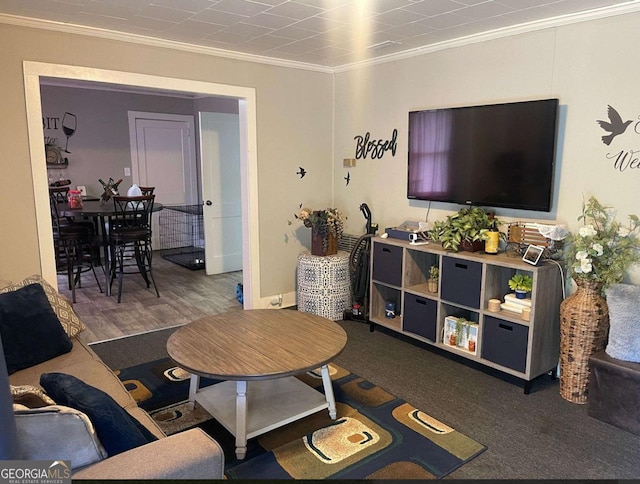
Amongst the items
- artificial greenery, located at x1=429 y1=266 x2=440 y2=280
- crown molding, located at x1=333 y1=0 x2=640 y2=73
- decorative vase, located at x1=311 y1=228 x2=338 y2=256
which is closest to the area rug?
artificial greenery, located at x1=429 y1=266 x2=440 y2=280

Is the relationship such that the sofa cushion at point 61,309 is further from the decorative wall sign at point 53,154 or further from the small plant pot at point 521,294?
the decorative wall sign at point 53,154

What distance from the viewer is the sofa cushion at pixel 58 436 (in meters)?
1.21

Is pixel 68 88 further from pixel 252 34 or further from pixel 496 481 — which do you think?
pixel 496 481

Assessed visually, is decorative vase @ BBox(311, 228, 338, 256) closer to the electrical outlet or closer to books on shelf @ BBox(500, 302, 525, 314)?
the electrical outlet

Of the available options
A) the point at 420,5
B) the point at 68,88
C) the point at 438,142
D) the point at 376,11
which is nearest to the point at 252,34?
the point at 376,11

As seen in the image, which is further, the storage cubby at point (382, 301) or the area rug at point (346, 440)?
the storage cubby at point (382, 301)

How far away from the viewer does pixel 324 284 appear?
4254mm

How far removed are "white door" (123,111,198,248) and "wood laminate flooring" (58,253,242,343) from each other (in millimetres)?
1587

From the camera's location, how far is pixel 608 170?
289 centimetres

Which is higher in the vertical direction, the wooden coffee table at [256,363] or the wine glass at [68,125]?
the wine glass at [68,125]

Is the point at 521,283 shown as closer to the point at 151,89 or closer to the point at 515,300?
the point at 515,300

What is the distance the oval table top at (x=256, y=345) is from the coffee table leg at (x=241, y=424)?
16 cm

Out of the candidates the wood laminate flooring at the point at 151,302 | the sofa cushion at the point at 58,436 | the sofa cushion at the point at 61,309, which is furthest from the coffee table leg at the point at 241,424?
the wood laminate flooring at the point at 151,302

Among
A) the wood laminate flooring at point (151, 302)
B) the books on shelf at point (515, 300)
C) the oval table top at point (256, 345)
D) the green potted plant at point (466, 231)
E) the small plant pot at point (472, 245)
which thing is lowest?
the wood laminate flooring at point (151, 302)
